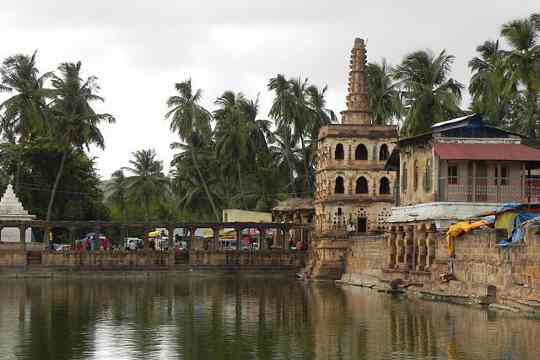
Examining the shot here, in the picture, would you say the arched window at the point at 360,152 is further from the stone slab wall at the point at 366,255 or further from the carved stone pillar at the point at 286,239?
the carved stone pillar at the point at 286,239

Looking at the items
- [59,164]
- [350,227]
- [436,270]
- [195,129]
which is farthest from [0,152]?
[436,270]

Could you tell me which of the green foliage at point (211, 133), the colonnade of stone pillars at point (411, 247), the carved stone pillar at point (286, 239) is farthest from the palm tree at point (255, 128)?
the colonnade of stone pillars at point (411, 247)

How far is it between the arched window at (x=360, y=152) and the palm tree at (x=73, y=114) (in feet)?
79.9

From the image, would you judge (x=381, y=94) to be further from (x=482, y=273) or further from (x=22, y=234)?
(x=482, y=273)

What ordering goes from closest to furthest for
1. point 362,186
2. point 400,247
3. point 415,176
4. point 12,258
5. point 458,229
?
point 458,229 < point 415,176 < point 400,247 < point 362,186 < point 12,258

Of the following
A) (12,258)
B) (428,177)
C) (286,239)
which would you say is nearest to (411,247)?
(428,177)

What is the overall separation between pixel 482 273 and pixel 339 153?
81.3 feet

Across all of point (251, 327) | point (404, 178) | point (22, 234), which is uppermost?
point (404, 178)

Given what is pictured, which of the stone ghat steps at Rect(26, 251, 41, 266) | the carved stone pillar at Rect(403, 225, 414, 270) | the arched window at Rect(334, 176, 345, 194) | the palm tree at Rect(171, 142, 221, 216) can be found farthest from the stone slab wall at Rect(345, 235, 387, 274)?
the palm tree at Rect(171, 142, 221, 216)

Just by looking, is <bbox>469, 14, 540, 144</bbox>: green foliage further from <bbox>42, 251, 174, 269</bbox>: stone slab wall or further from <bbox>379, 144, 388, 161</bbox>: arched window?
<bbox>42, 251, 174, 269</bbox>: stone slab wall

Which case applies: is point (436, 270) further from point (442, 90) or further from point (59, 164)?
point (59, 164)

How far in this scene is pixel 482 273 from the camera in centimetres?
3812

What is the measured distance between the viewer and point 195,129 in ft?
279

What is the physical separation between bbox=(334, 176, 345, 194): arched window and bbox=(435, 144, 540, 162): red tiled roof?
17.6m
